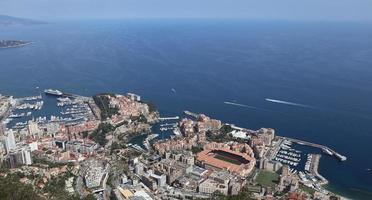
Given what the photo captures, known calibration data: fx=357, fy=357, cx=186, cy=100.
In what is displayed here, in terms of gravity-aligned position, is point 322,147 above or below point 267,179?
above

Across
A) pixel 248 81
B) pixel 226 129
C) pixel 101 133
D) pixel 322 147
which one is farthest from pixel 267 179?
pixel 248 81

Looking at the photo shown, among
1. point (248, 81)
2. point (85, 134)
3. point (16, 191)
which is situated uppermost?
point (248, 81)

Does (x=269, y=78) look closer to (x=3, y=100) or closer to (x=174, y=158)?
(x=174, y=158)

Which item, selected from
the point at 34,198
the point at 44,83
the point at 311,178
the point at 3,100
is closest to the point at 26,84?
the point at 44,83

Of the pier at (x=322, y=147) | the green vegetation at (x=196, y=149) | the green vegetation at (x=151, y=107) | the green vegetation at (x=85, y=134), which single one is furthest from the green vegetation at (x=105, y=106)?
the pier at (x=322, y=147)

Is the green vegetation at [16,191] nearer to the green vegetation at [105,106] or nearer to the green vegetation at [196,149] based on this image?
the green vegetation at [196,149]

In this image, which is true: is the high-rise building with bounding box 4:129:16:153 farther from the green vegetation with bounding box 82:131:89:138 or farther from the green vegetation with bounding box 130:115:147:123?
the green vegetation with bounding box 130:115:147:123

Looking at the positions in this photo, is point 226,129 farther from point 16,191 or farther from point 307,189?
point 16,191
